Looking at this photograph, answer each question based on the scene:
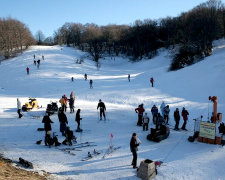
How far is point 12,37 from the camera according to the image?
58719 millimetres

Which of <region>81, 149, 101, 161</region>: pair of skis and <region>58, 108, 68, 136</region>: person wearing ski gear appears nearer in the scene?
<region>81, 149, 101, 161</region>: pair of skis

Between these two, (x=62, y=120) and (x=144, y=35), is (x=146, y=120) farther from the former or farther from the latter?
(x=144, y=35)

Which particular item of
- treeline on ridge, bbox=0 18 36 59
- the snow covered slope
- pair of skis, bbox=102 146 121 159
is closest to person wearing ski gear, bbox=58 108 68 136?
the snow covered slope

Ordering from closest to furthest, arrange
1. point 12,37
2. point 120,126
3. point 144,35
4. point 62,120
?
point 62,120 → point 120,126 → point 12,37 → point 144,35

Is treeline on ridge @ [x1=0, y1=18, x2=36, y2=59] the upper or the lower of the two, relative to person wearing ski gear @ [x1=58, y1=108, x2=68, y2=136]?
upper

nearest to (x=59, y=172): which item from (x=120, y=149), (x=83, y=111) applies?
(x=120, y=149)

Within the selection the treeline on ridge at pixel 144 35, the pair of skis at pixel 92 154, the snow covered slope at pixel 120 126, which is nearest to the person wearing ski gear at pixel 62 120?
the snow covered slope at pixel 120 126

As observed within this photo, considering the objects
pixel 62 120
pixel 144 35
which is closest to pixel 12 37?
pixel 144 35

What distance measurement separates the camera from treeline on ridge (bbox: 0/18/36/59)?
189 feet

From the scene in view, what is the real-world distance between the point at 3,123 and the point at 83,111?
5880mm

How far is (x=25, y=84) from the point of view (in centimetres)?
3397

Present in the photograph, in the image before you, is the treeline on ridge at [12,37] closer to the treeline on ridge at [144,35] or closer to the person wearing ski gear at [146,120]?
the treeline on ridge at [144,35]

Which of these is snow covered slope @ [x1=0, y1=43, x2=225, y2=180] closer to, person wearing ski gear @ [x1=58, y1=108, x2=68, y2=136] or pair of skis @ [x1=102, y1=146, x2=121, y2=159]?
pair of skis @ [x1=102, y1=146, x2=121, y2=159]

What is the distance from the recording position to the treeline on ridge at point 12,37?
189 ft
